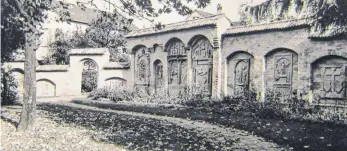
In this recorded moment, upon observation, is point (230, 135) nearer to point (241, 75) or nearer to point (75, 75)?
point (241, 75)

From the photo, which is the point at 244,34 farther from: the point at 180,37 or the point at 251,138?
the point at 251,138

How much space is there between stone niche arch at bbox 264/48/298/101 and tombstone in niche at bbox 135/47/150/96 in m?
8.54

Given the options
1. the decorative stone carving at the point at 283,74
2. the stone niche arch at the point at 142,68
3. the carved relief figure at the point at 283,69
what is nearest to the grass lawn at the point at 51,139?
the decorative stone carving at the point at 283,74

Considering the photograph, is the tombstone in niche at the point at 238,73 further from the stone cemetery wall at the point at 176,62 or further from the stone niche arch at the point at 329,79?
the stone niche arch at the point at 329,79

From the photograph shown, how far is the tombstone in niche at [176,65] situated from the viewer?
18.1m

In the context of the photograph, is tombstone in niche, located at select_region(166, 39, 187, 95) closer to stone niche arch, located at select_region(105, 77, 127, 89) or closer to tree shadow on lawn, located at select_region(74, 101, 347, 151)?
stone niche arch, located at select_region(105, 77, 127, 89)

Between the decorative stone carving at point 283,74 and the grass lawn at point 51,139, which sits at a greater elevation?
the decorative stone carving at point 283,74

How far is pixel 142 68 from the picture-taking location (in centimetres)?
2083

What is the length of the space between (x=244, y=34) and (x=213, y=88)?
130 inches

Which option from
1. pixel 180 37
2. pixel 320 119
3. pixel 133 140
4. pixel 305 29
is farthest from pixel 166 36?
pixel 133 140

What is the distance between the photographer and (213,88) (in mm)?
16141

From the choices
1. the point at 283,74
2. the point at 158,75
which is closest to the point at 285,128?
the point at 283,74

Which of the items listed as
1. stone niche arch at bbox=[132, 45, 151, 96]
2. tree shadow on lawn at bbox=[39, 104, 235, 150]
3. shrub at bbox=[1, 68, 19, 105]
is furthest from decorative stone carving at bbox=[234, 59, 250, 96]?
shrub at bbox=[1, 68, 19, 105]

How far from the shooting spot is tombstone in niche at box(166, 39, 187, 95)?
18.1m
